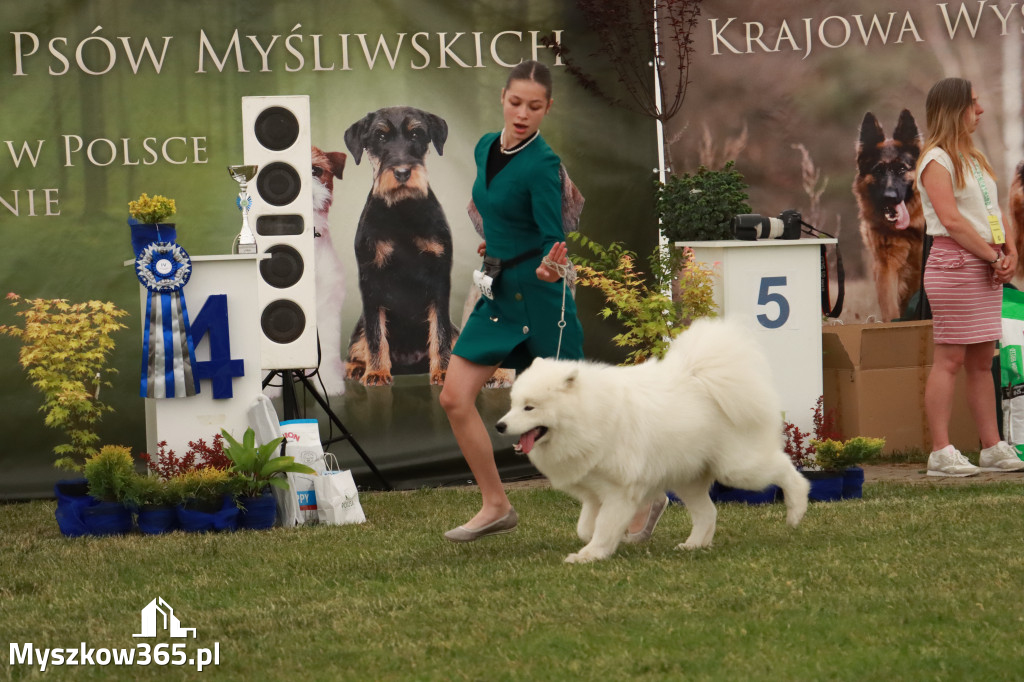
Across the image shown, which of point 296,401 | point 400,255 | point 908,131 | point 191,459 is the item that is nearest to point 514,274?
point 191,459

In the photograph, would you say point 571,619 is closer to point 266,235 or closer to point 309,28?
point 266,235

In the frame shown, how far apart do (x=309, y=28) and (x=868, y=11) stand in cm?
356

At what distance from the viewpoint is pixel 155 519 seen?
6.19 m

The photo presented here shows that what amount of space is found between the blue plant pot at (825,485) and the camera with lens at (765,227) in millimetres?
1293

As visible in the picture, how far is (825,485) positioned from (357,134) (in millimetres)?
3512

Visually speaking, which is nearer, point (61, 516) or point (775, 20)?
point (61, 516)

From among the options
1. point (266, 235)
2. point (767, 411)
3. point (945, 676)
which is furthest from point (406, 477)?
point (945, 676)

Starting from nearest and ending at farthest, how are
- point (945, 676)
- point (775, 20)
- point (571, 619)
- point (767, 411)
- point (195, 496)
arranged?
point (945, 676), point (571, 619), point (767, 411), point (195, 496), point (775, 20)

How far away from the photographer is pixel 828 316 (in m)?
8.19

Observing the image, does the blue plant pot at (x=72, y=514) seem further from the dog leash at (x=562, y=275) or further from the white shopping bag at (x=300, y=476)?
the dog leash at (x=562, y=275)

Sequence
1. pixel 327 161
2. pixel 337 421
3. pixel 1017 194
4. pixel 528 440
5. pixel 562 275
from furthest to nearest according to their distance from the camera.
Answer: pixel 1017 194, pixel 327 161, pixel 337 421, pixel 562 275, pixel 528 440

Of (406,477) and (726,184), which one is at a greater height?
(726,184)

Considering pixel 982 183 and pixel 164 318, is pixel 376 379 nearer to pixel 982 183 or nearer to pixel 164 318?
pixel 164 318

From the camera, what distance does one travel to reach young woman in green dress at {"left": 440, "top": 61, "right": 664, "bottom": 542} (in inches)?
196
